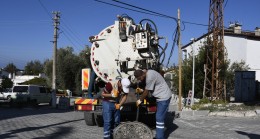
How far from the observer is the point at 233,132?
35.7ft

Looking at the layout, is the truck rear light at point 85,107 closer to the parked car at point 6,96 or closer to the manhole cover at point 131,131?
the manhole cover at point 131,131

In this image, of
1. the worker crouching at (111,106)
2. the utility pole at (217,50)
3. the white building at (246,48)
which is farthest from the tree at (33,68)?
the worker crouching at (111,106)

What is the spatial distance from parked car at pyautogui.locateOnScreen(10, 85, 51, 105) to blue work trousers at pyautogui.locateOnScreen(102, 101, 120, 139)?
17.5 meters

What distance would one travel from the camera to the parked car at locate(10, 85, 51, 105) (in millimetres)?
24781

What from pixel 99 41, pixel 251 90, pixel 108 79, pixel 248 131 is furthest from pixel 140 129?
pixel 251 90

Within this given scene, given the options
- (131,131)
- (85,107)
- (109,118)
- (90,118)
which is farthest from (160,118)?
(90,118)

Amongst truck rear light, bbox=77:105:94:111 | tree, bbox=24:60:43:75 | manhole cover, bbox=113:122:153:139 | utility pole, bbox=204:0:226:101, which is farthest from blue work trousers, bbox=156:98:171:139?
tree, bbox=24:60:43:75

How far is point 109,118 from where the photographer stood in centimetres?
831

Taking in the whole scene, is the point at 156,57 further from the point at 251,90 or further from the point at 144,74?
the point at 251,90

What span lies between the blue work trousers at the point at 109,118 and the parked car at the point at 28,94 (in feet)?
57.4

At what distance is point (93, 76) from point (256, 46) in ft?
103

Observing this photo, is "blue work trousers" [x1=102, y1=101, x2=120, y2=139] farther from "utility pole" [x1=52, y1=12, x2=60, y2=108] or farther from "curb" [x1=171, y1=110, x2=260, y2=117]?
"utility pole" [x1=52, y1=12, x2=60, y2=108]

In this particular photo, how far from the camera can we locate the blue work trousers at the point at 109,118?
27.0 ft

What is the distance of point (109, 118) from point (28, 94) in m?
18.2
